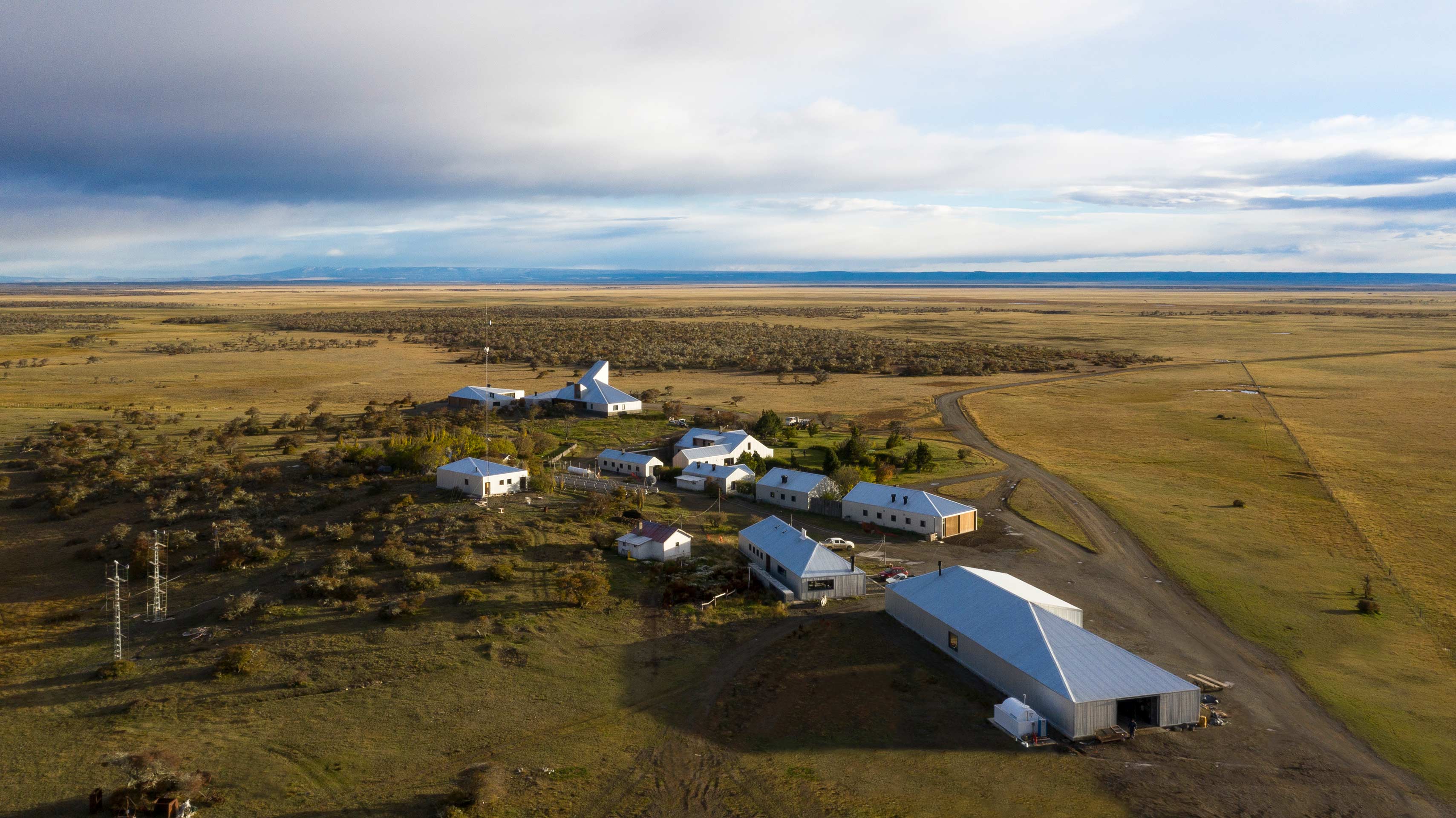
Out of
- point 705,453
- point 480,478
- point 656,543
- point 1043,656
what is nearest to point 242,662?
point 656,543

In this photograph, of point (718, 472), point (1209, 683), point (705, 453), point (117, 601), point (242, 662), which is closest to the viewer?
point (1209, 683)

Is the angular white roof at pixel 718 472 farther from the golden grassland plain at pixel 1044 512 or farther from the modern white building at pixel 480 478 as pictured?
the golden grassland plain at pixel 1044 512

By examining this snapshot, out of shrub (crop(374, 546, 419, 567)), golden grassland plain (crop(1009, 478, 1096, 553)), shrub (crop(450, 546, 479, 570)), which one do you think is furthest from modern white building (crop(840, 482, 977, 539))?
shrub (crop(374, 546, 419, 567))

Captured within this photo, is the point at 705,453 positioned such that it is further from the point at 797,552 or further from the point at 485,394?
the point at 485,394

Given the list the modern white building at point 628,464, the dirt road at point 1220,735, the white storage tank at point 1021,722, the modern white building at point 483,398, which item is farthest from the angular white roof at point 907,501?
the modern white building at point 483,398

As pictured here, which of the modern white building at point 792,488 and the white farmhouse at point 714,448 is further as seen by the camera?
the white farmhouse at point 714,448

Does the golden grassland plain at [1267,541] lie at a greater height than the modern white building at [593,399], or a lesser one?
lesser

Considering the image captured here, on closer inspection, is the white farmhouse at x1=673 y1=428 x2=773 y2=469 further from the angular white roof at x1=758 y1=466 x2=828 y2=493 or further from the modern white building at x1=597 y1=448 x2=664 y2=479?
the angular white roof at x1=758 y1=466 x2=828 y2=493
